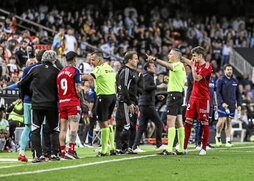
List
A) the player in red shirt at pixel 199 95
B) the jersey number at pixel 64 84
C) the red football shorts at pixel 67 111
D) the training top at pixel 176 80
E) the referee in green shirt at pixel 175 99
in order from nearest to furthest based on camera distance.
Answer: the jersey number at pixel 64 84, the red football shorts at pixel 67 111, the player in red shirt at pixel 199 95, the referee in green shirt at pixel 175 99, the training top at pixel 176 80

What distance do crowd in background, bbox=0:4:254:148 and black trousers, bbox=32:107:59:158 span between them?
8.41 meters

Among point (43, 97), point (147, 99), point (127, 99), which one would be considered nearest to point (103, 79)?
point (127, 99)

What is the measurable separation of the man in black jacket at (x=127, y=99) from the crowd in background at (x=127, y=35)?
6803 millimetres

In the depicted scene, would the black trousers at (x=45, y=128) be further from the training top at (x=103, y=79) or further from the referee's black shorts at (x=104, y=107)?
the training top at (x=103, y=79)

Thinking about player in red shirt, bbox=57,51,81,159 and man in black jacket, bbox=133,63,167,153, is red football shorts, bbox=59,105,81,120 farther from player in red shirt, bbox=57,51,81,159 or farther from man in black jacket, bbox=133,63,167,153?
man in black jacket, bbox=133,63,167,153

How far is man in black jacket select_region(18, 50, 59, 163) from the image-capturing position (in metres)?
13.5

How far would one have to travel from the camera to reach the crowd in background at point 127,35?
25.1m

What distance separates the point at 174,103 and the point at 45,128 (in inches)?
117

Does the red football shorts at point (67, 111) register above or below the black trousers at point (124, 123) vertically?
above

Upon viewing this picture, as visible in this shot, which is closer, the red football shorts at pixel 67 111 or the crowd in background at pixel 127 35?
the red football shorts at pixel 67 111

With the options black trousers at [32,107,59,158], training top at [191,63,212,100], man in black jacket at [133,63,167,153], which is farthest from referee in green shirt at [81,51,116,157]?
man in black jacket at [133,63,167,153]

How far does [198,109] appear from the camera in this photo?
14.6m

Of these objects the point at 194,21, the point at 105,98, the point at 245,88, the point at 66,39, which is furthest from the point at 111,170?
the point at 194,21

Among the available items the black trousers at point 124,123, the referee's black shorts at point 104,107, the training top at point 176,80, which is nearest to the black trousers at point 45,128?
the referee's black shorts at point 104,107
